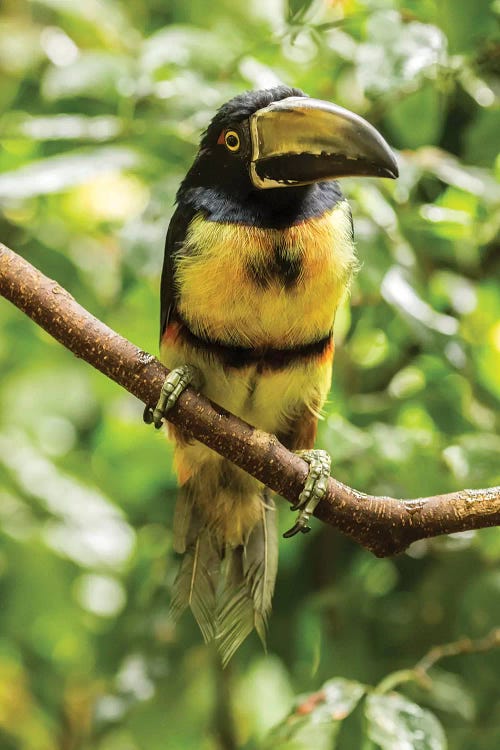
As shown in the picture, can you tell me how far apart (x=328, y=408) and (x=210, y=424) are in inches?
23.4

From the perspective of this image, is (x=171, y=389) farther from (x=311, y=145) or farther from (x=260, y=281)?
(x=311, y=145)

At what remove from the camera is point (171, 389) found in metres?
1.59

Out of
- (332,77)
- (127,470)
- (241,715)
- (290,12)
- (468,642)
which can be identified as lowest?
(241,715)

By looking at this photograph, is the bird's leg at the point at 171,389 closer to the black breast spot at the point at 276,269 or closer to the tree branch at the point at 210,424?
the tree branch at the point at 210,424

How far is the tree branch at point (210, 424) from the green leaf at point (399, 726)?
243 mm

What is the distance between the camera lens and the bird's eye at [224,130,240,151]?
1.78 metres

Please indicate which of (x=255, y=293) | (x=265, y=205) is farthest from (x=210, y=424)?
(x=265, y=205)

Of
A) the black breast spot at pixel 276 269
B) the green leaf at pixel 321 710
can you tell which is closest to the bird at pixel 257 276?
the black breast spot at pixel 276 269

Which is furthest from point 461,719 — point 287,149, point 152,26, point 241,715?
point 152,26

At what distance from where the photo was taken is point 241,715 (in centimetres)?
260

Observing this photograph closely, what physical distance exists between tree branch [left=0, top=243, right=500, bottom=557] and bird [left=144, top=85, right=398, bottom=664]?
43 millimetres

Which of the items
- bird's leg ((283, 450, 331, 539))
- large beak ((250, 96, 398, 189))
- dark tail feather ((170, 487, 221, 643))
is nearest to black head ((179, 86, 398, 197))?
large beak ((250, 96, 398, 189))

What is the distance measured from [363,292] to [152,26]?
4.36 feet

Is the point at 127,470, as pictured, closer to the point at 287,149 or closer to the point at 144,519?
the point at 144,519
